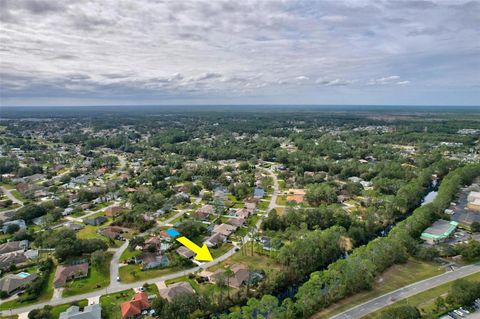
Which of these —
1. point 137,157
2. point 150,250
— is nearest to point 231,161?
point 137,157

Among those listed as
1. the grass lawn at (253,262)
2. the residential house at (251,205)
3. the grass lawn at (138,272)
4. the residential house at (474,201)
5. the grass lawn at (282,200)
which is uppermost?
the residential house at (474,201)

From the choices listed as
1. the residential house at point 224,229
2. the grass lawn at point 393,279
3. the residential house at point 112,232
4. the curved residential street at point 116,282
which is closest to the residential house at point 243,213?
the residential house at point 224,229

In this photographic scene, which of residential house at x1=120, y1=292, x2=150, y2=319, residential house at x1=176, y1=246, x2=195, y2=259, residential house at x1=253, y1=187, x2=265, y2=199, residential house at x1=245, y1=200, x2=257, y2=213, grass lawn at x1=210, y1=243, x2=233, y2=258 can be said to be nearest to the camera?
residential house at x1=120, y1=292, x2=150, y2=319

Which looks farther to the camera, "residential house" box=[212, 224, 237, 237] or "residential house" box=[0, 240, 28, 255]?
"residential house" box=[212, 224, 237, 237]

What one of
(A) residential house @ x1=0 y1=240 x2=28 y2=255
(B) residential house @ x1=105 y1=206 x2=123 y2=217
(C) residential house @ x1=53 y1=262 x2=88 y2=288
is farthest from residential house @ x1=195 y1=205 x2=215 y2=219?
(A) residential house @ x1=0 y1=240 x2=28 y2=255

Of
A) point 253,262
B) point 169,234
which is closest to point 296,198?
point 253,262

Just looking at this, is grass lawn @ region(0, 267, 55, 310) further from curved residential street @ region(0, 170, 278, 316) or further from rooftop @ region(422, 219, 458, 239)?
rooftop @ region(422, 219, 458, 239)

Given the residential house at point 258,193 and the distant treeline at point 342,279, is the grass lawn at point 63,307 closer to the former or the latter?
the distant treeline at point 342,279
